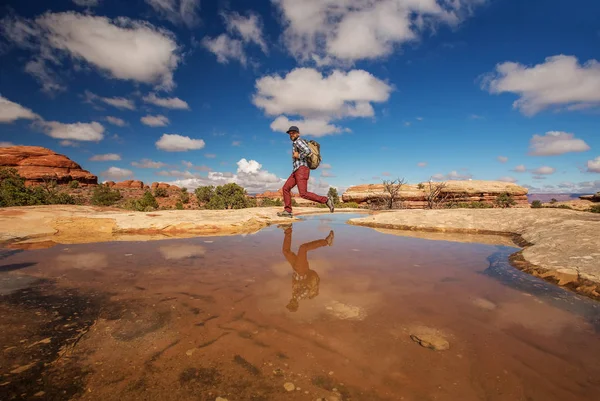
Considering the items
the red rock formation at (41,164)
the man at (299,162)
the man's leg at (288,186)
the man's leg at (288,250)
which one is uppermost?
the red rock formation at (41,164)

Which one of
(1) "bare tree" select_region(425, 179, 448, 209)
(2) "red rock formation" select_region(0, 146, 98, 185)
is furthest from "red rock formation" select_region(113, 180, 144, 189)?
(1) "bare tree" select_region(425, 179, 448, 209)

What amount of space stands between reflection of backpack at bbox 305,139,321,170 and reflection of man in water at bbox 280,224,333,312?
3.36 m

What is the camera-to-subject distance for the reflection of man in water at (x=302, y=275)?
1912 mm

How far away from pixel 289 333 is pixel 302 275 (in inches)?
38.8

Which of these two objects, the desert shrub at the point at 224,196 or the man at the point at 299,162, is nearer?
the man at the point at 299,162

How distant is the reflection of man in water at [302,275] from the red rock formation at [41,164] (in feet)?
335

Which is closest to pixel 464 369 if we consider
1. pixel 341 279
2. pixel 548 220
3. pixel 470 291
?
pixel 470 291

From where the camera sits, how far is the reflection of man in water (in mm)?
1912

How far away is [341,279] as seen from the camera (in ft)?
7.50

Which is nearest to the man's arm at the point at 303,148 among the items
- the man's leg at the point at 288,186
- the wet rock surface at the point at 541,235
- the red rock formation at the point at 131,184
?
the man's leg at the point at 288,186

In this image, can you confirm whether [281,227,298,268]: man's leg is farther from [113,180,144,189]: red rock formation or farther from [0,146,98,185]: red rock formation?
[113,180,144,189]: red rock formation

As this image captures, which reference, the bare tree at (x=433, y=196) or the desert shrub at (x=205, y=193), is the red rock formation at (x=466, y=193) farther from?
the desert shrub at (x=205, y=193)

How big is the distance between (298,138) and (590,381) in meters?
→ 6.22

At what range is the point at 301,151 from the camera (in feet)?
22.0
